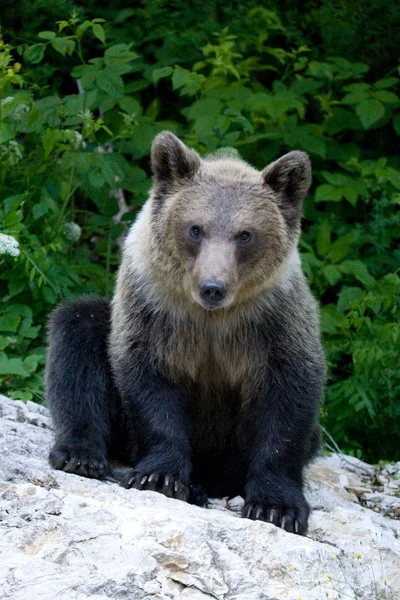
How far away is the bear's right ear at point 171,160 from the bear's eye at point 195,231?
0.41 meters

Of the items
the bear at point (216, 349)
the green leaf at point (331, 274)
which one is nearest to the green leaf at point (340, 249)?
the green leaf at point (331, 274)

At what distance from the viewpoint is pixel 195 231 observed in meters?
5.52

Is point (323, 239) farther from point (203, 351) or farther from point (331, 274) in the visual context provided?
point (203, 351)

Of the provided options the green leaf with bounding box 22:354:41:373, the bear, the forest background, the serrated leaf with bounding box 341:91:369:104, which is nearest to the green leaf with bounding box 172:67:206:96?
the forest background

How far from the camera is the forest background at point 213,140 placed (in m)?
7.95

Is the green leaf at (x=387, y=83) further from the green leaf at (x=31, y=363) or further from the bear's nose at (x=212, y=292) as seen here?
the bear's nose at (x=212, y=292)

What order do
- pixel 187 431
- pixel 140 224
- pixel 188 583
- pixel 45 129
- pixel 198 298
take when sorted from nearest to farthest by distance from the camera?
pixel 188 583 < pixel 198 298 < pixel 187 431 < pixel 140 224 < pixel 45 129

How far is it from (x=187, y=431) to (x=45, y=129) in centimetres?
336

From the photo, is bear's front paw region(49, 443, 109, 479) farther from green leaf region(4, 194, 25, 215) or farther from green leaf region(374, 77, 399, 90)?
green leaf region(374, 77, 399, 90)

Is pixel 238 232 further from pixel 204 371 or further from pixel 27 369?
pixel 27 369

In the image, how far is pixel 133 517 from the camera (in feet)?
14.8

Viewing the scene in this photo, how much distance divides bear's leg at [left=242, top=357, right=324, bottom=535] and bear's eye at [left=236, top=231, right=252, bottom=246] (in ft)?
2.19

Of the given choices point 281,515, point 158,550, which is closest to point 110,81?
point 281,515

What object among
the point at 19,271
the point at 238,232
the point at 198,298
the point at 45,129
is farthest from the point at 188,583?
the point at 45,129
